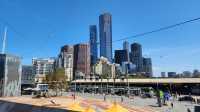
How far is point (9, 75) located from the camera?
52.9 meters

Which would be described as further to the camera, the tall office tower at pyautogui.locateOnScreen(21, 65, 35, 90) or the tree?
the tall office tower at pyautogui.locateOnScreen(21, 65, 35, 90)

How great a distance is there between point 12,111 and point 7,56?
3214 cm

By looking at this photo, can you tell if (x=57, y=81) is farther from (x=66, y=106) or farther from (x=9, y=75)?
(x=66, y=106)

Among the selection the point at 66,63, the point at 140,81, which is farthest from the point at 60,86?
the point at 66,63

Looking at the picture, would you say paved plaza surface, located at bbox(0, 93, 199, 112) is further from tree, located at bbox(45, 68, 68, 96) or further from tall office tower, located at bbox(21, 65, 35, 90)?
tall office tower, located at bbox(21, 65, 35, 90)

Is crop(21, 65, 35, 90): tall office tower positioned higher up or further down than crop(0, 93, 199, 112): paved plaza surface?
higher up

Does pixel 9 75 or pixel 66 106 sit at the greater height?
pixel 9 75

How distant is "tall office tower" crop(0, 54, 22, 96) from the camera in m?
51.5

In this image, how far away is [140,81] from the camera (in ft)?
342

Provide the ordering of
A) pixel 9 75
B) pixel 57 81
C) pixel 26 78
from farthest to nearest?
pixel 26 78
pixel 57 81
pixel 9 75

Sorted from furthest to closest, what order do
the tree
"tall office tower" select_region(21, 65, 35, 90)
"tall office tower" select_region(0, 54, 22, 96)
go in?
1. "tall office tower" select_region(21, 65, 35, 90)
2. the tree
3. "tall office tower" select_region(0, 54, 22, 96)

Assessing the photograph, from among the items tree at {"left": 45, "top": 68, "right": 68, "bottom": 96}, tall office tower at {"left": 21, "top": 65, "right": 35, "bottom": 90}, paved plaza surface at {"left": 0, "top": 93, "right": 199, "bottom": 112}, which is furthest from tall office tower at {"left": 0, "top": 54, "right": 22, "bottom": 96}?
tall office tower at {"left": 21, "top": 65, "right": 35, "bottom": 90}

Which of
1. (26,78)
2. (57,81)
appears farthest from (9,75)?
(26,78)

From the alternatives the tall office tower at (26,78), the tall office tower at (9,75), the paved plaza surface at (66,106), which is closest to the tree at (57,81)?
the tall office tower at (26,78)
